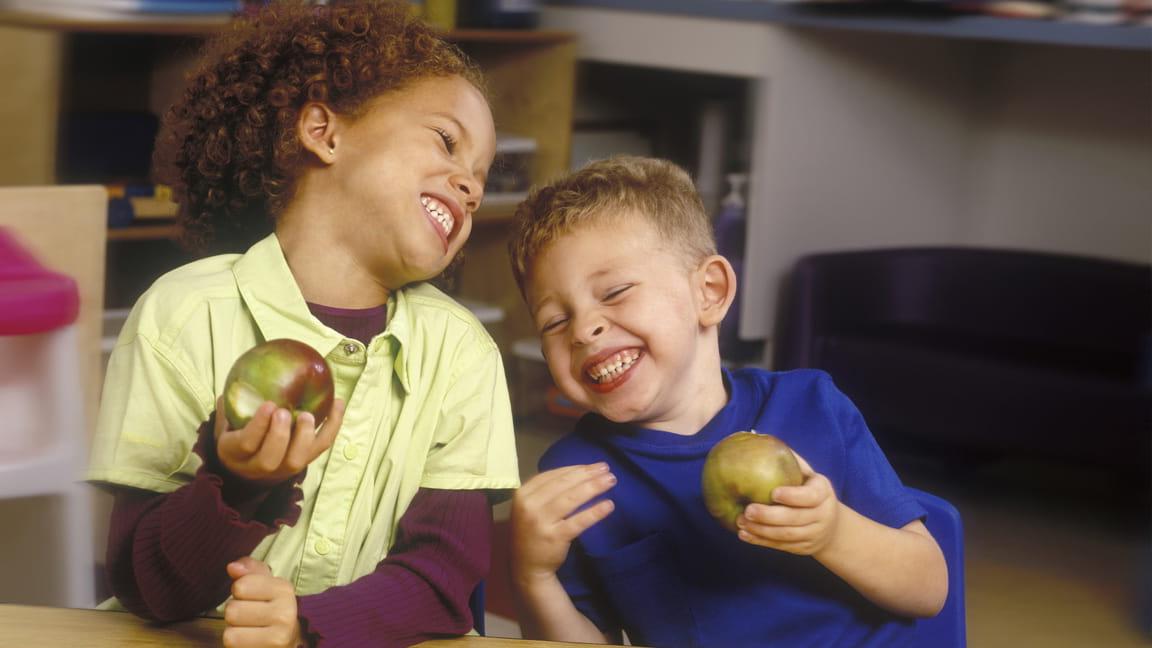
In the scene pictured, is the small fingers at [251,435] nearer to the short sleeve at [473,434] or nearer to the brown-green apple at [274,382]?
the brown-green apple at [274,382]

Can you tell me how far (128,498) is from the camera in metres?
0.49

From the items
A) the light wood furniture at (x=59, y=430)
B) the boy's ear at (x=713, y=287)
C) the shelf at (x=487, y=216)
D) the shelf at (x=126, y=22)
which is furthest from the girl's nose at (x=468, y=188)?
the shelf at (x=126, y=22)

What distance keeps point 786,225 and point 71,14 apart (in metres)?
0.74

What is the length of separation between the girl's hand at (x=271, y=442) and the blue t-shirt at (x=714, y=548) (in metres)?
0.15

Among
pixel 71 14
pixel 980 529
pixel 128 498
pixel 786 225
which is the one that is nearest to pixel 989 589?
pixel 980 529

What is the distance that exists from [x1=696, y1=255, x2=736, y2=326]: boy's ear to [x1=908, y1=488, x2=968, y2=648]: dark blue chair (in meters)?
0.11

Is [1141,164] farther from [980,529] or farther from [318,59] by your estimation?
[318,59]

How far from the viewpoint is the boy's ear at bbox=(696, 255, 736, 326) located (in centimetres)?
56

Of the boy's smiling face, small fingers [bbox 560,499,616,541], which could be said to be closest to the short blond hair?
the boy's smiling face

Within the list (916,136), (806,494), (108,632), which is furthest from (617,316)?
(916,136)

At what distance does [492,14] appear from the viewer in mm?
Result: 1487

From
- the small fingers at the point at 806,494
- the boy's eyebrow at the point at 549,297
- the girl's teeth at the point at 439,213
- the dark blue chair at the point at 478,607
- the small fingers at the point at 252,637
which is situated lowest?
the dark blue chair at the point at 478,607

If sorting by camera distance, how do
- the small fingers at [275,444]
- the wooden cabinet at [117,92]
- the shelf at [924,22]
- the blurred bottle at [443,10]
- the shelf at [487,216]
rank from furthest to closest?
the blurred bottle at [443,10] < the shelf at [924,22] < the wooden cabinet at [117,92] < the shelf at [487,216] < the small fingers at [275,444]

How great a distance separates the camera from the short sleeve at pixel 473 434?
514mm
